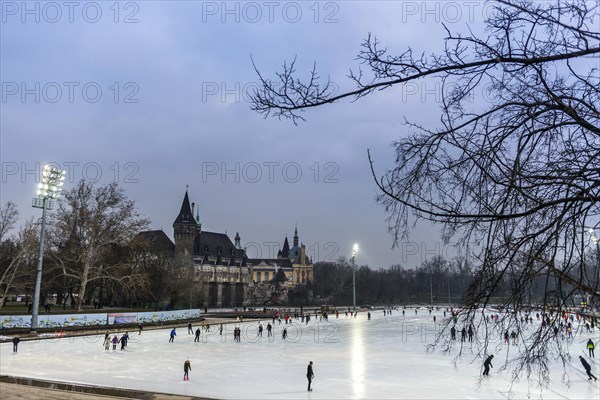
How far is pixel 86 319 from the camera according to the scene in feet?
133

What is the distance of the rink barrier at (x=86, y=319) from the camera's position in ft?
114

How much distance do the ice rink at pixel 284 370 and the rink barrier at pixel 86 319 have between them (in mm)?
4984

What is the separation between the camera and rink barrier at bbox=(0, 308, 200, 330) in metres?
34.8

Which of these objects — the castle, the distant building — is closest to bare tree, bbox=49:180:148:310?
the castle

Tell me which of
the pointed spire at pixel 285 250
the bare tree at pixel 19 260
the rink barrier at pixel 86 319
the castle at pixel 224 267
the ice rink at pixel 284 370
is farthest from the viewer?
the pointed spire at pixel 285 250

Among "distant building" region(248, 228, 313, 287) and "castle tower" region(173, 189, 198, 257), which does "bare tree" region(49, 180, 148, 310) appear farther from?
"distant building" region(248, 228, 313, 287)

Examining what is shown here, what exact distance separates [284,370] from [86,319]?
90.7 feet

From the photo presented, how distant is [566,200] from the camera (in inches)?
111

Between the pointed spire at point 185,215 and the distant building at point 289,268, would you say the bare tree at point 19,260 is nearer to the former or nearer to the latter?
the pointed spire at point 185,215

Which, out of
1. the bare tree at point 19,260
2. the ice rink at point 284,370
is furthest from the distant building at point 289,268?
the ice rink at point 284,370

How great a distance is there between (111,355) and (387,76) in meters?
26.0

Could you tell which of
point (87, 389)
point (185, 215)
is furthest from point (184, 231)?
point (87, 389)

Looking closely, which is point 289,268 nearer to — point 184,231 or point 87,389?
point 184,231

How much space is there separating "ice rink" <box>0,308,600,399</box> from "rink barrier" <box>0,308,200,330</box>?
4.98m
